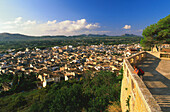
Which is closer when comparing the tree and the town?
the tree

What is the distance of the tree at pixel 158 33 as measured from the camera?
557 inches

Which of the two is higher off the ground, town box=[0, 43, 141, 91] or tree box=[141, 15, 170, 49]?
tree box=[141, 15, 170, 49]

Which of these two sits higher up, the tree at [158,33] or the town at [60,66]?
the tree at [158,33]

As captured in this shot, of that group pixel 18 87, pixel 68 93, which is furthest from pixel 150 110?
pixel 18 87

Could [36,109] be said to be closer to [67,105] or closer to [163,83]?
[67,105]

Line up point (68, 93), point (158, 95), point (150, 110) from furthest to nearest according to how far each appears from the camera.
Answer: point (68, 93) < point (158, 95) < point (150, 110)

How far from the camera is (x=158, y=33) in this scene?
1459cm

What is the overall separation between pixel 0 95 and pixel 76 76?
2466cm

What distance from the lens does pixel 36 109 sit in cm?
1638

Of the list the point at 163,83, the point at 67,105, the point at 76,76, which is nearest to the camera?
the point at 163,83

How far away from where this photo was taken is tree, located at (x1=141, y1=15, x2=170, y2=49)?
557 inches

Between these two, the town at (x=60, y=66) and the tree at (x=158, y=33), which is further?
the town at (x=60, y=66)

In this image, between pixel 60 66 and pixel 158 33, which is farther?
pixel 60 66

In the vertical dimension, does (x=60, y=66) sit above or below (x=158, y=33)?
below
